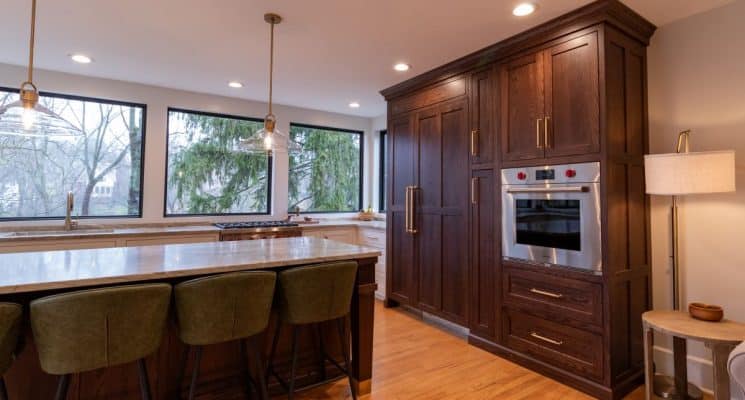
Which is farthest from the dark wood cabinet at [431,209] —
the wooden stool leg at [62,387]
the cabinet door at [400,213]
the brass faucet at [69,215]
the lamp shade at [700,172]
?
the brass faucet at [69,215]

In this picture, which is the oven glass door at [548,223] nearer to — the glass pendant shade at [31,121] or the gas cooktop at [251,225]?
the gas cooktop at [251,225]

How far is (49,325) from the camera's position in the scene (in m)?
1.42

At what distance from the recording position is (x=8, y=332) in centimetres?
138

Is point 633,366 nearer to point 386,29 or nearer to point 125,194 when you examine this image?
point 386,29

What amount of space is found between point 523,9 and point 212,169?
3.88 m

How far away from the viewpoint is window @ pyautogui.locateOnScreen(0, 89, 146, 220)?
12.0ft

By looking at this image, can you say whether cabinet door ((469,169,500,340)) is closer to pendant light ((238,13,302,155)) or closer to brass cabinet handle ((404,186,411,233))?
brass cabinet handle ((404,186,411,233))

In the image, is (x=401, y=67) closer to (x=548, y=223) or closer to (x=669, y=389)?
(x=548, y=223)

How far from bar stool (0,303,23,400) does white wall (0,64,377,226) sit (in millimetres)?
2986

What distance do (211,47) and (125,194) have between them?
2.16 metres

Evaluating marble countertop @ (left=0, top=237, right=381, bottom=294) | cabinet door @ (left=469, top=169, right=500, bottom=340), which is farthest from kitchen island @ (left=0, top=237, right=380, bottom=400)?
cabinet door @ (left=469, top=169, right=500, bottom=340)

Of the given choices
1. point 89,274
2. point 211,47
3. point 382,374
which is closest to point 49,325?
point 89,274

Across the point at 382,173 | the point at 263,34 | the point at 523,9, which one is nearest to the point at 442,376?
the point at 523,9

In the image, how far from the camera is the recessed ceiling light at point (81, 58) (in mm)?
3312
